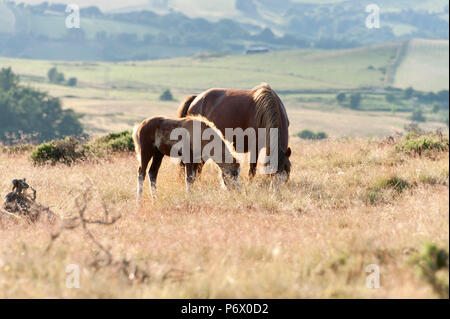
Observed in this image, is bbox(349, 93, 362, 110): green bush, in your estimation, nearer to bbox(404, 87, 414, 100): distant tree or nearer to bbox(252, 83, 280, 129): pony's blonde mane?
bbox(404, 87, 414, 100): distant tree

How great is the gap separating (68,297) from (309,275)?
2306mm

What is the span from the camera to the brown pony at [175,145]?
372 inches

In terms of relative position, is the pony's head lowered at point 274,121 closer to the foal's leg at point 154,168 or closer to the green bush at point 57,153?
the foal's leg at point 154,168

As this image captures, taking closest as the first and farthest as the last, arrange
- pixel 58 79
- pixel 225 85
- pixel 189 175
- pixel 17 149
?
pixel 189 175, pixel 17 149, pixel 58 79, pixel 225 85

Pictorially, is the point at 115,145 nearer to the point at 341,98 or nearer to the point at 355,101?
the point at 355,101

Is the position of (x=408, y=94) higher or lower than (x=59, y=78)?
lower

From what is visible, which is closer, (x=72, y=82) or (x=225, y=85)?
(x=72, y=82)

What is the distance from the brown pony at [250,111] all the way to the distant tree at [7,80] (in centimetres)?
7733

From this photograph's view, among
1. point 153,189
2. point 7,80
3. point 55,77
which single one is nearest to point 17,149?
point 153,189

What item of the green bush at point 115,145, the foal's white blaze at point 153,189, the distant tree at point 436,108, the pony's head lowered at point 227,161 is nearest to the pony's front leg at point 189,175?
the pony's head lowered at point 227,161

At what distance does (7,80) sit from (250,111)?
3239 inches

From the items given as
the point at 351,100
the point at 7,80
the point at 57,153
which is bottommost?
the point at 57,153

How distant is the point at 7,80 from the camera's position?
278 ft

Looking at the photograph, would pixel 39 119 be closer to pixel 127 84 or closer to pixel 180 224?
A: pixel 180 224
